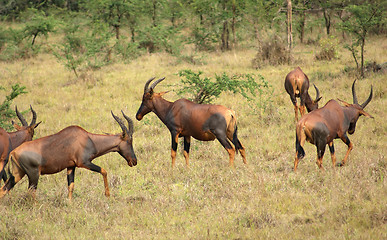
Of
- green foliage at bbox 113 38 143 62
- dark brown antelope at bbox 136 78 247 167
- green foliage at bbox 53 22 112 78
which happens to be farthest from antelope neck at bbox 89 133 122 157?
green foliage at bbox 113 38 143 62

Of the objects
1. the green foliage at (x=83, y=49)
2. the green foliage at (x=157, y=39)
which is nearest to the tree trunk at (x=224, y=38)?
the green foliage at (x=157, y=39)

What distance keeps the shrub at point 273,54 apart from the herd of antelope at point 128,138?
1027 cm

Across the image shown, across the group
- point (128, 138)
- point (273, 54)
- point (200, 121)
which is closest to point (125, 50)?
point (273, 54)

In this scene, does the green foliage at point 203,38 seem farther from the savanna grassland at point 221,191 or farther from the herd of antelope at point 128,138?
the herd of antelope at point 128,138

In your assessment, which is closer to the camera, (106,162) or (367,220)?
(367,220)

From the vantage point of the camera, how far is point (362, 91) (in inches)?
495

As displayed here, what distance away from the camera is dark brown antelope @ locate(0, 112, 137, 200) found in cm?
646

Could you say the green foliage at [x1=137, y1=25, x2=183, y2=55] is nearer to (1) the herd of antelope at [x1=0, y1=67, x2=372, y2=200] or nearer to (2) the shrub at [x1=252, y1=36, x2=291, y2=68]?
(2) the shrub at [x1=252, y1=36, x2=291, y2=68]

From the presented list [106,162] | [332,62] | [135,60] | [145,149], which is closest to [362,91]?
[332,62]

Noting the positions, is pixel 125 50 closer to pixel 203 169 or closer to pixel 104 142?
pixel 203 169

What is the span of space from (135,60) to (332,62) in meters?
9.05

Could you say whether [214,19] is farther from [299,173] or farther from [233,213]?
[233,213]

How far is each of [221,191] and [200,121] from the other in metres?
1.69

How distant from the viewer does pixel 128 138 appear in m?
7.20
